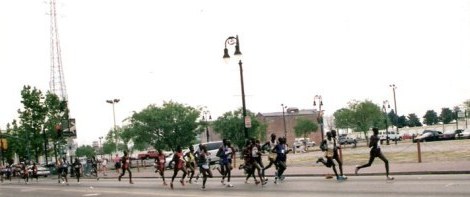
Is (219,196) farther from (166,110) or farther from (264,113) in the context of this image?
(264,113)

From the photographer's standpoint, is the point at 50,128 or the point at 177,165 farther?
the point at 50,128

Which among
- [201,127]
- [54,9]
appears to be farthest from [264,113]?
[54,9]

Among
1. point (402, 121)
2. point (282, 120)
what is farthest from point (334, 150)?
point (402, 121)

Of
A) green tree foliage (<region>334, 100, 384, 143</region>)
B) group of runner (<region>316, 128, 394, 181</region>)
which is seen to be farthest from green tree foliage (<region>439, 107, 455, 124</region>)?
group of runner (<region>316, 128, 394, 181</region>)

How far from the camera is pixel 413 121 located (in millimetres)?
185750

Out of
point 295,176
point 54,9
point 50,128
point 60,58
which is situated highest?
point 54,9

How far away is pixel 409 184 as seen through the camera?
15492mm

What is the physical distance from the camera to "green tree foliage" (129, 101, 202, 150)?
8031 centimetres

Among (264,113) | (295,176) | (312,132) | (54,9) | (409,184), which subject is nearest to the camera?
(409,184)

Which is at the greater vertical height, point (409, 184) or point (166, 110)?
point (166, 110)

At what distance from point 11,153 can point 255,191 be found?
83.7 metres

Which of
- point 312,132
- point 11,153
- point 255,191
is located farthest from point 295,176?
point 312,132

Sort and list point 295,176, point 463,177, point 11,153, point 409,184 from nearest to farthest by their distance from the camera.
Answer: point 409,184
point 463,177
point 295,176
point 11,153

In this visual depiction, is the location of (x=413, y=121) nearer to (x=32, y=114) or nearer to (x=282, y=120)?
(x=282, y=120)
